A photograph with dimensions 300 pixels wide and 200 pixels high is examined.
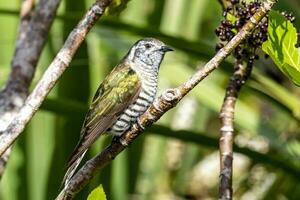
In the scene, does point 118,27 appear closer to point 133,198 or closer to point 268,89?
point 268,89

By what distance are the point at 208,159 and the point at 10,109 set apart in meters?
2.17

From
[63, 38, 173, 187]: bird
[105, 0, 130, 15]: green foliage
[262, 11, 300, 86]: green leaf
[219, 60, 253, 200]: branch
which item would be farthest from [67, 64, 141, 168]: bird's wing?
[262, 11, 300, 86]: green leaf

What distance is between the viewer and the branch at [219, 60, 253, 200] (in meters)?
1.61

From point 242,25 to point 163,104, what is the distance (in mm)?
277

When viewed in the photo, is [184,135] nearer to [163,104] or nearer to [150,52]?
[150,52]

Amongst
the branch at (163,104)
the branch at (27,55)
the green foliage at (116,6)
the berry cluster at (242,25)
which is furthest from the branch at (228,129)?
the branch at (27,55)

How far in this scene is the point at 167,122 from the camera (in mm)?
3555

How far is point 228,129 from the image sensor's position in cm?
177

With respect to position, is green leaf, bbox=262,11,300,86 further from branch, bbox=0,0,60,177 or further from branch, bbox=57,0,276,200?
branch, bbox=0,0,60,177

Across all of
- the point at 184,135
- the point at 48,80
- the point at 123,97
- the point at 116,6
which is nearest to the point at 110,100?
the point at 123,97

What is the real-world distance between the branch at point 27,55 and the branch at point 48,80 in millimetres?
460

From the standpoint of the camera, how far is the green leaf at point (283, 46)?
1479mm

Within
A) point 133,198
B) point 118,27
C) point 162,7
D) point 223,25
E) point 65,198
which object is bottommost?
point 65,198

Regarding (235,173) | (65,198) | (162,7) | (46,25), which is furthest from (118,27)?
(235,173)
